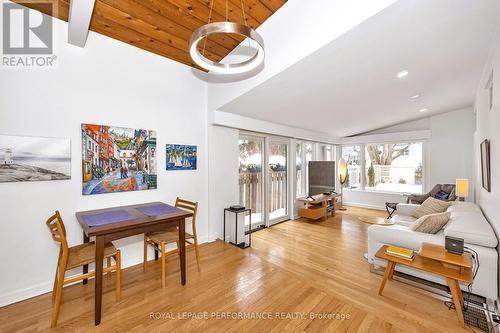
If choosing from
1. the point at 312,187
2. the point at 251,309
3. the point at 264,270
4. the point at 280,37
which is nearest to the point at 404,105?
the point at 312,187

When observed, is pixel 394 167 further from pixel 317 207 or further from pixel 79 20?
pixel 79 20

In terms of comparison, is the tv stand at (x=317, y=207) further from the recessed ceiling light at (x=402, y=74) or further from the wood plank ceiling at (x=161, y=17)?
the wood plank ceiling at (x=161, y=17)

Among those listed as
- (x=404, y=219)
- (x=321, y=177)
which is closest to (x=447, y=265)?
(x=404, y=219)

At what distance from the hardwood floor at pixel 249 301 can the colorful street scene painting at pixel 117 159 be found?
108cm

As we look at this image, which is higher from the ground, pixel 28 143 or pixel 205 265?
pixel 28 143

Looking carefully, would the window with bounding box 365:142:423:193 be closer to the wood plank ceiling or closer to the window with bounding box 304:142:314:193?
the window with bounding box 304:142:314:193

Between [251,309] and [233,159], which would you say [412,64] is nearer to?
[233,159]

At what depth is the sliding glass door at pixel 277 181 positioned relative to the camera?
480 centimetres

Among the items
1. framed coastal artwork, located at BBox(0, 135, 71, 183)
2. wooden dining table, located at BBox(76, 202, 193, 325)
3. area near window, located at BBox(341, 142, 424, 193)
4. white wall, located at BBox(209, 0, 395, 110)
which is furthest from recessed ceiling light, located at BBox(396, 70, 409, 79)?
framed coastal artwork, located at BBox(0, 135, 71, 183)

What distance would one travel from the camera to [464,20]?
1.86m

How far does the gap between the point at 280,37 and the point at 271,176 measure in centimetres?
297

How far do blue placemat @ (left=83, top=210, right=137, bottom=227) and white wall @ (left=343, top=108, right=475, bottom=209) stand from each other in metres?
6.63

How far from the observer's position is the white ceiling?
179 cm

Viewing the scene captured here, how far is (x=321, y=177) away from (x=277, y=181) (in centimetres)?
122
